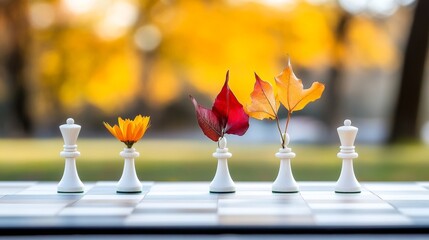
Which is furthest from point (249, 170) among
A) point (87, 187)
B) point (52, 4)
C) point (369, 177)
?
point (52, 4)

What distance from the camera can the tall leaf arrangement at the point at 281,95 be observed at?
2578 mm

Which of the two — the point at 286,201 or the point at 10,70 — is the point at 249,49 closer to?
the point at 10,70

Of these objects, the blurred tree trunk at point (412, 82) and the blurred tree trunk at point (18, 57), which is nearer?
the blurred tree trunk at point (412, 82)

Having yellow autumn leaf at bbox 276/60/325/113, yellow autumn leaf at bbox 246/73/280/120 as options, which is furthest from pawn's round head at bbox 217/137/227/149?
yellow autumn leaf at bbox 276/60/325/113

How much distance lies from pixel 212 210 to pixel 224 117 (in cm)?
47

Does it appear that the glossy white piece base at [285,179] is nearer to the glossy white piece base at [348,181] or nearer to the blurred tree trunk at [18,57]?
the glossy white piece base at [348,181]

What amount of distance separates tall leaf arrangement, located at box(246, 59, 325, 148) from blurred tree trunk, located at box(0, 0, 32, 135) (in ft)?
31.4

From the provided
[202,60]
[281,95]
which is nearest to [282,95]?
[281,95]

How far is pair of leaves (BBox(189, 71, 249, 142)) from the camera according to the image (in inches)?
102

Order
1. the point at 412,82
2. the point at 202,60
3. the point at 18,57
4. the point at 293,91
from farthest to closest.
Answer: the point at 18,57, the point at 202,60, the point at 412,82, the point at 293,91

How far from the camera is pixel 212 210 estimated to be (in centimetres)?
224

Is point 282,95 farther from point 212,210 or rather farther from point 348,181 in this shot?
point 212,210

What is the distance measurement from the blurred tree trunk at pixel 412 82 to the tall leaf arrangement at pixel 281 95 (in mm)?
5329

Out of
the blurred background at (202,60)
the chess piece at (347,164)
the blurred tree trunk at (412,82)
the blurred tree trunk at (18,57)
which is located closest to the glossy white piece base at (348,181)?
the chess piece at (347,164)
